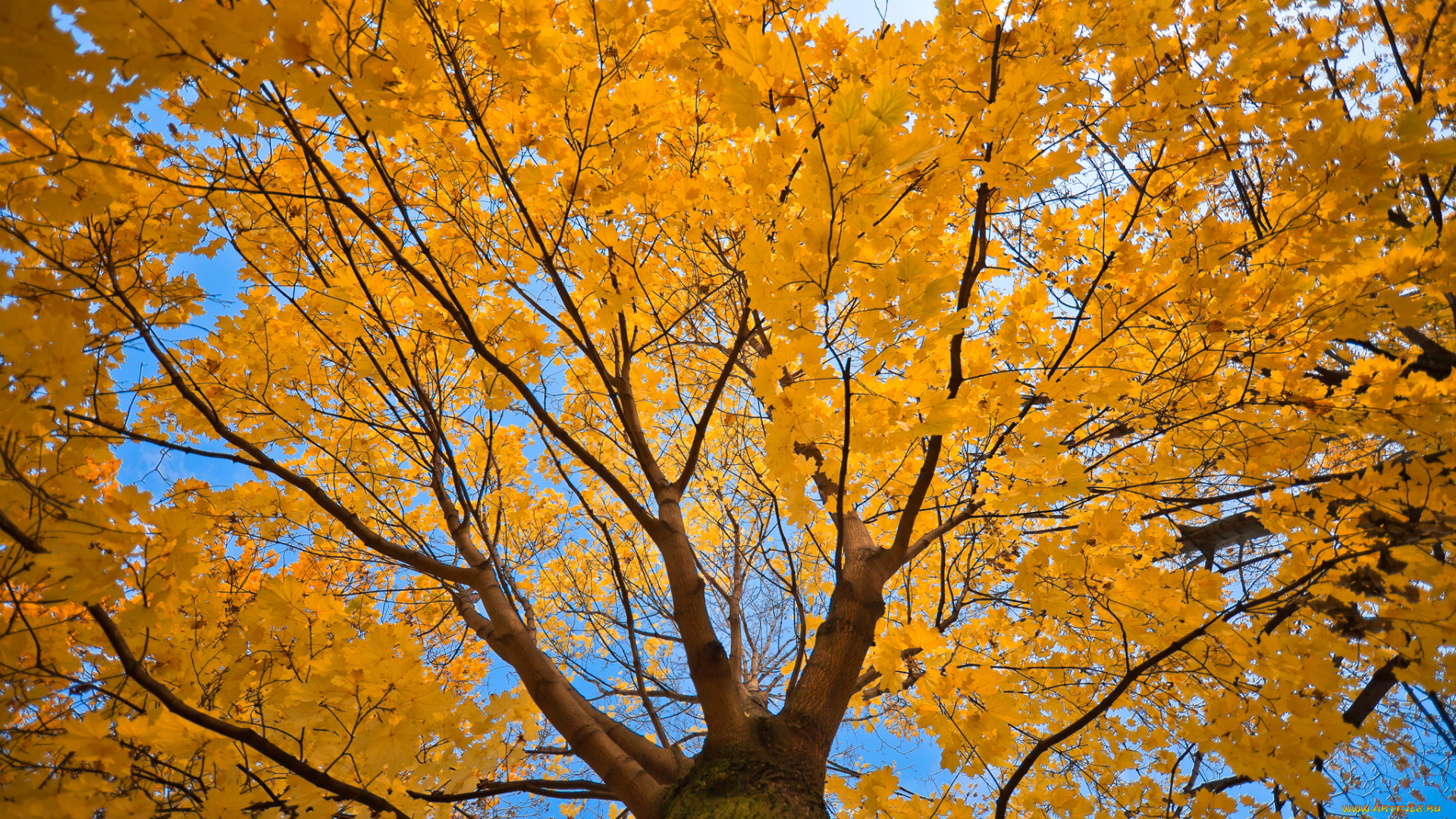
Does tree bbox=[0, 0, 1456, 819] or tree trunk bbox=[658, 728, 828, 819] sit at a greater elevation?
tree bbox=[0, 0, 1456, 819]

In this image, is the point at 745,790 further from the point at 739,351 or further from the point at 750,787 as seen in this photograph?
the point at 739,351

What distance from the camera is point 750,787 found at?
5.52 feet

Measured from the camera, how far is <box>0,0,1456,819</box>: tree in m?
1.21

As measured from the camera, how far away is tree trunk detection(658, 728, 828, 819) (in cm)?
163

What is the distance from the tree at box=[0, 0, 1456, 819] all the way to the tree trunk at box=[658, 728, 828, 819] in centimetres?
2

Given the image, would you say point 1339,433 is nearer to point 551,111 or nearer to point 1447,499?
point 1447,499

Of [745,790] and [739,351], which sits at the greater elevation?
[739,351]

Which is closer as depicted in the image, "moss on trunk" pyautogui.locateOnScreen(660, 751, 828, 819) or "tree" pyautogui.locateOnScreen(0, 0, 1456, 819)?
"tree" pyautogui.locateOnScreen(0, 0, 1456, 819)

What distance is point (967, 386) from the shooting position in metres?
1.93

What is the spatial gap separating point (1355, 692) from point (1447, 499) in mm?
1246

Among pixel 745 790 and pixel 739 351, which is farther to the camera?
pixel 739 351

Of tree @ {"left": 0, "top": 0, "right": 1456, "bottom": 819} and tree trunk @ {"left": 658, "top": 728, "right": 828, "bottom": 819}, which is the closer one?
tree @ {"left": 0, "top": 0, "right": 1456, "bottom": 819}

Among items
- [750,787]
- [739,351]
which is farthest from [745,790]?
[739,351]

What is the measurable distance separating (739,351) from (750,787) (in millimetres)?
1384
